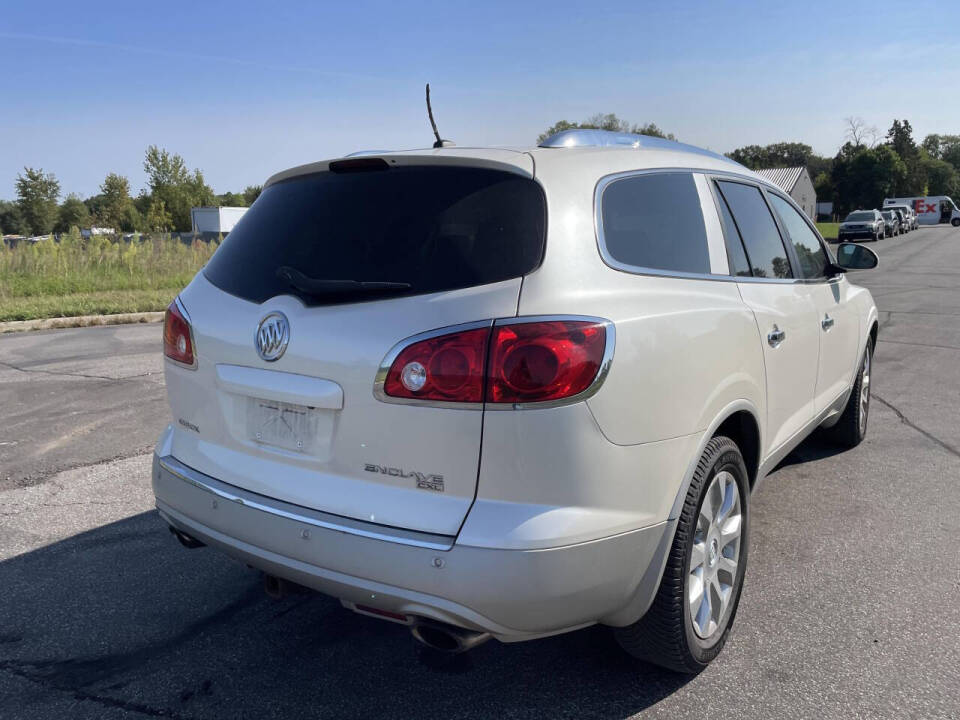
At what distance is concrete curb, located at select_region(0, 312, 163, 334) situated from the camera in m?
11.9

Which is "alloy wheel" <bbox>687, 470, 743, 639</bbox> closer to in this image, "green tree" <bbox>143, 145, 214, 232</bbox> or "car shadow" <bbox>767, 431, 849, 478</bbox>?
"car shadow" <bbox>767, 431, 849, 478</bbox>

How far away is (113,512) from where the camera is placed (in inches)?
175

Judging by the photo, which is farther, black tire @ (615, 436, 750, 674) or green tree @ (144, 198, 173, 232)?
green tree @ (144, 198, 173, 232)

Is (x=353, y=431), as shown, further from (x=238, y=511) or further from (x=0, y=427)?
(x=0, y=427)

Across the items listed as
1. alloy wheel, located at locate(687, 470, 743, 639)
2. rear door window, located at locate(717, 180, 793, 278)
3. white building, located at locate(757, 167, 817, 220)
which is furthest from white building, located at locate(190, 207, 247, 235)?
alloy wheel, located at locate(687, 470, 743, 639)

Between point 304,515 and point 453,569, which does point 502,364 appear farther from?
point 304,515

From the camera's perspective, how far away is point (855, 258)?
203 inches

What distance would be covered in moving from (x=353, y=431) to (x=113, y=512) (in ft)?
8.81

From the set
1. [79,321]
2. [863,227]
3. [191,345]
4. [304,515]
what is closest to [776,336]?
[304,515]

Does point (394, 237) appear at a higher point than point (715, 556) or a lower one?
higher

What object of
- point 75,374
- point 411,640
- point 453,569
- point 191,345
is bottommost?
point 411,640

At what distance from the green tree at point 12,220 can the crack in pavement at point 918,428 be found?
75.2 meters

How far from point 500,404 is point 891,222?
5746cm

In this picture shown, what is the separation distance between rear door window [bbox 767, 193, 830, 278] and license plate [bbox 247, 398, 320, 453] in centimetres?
275
